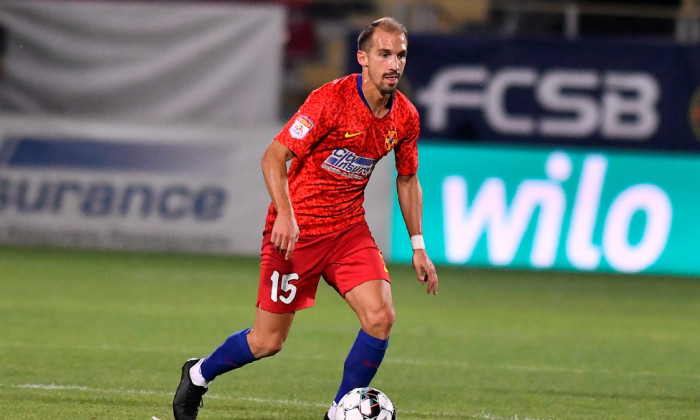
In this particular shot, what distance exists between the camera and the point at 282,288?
5426mm

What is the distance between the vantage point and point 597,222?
13.6m

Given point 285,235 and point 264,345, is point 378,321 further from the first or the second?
point 285,235

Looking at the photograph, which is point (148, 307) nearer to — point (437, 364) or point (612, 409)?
point (437, 364)

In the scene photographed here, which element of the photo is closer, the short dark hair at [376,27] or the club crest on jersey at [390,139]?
the short dark hair at [376,27]

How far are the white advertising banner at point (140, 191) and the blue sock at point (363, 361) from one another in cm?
861

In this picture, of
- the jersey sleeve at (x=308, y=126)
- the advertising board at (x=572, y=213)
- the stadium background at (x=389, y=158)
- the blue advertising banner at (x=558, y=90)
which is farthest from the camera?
the blue advertising banner at (x=558, y=90)

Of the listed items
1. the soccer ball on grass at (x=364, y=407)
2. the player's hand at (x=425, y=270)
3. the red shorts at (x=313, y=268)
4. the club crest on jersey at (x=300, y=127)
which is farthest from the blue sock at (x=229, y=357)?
the club crest on jersey at (x=300, y=127)

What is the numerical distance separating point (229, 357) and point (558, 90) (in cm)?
972

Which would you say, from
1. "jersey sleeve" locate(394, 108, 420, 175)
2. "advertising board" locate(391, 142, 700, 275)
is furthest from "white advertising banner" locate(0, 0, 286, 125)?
"jersey sleeve" locate(394, 108, 420, 175)

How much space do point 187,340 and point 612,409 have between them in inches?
126

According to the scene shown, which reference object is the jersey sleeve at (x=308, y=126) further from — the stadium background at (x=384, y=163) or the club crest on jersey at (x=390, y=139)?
the stadium background at (x=384, y=163)

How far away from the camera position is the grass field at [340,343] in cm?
629

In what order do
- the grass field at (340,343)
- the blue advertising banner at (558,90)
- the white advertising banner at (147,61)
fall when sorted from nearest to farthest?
A: the grass field at (340,343) < the blue advertising banner at (558,90) < the white advertising banner at (147,61)

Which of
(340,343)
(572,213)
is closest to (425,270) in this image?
(340,343)
